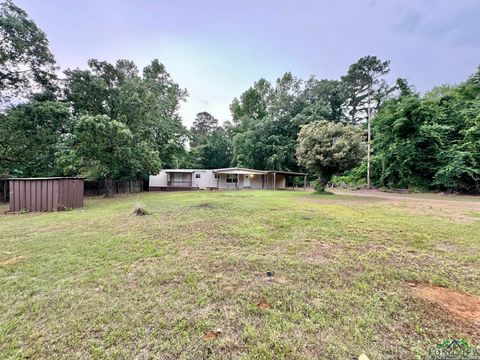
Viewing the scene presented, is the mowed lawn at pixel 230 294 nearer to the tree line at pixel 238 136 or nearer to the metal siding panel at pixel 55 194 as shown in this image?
the metal siding panel at pixel 55 194

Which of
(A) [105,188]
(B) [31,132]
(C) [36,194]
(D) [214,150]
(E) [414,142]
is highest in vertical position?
(D) [214,150]

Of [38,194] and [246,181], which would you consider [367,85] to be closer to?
[246,181]

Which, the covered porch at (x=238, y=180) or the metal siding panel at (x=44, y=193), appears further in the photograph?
the covered porch at (x=238, y=180)

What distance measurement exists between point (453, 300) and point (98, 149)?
17.3 metres

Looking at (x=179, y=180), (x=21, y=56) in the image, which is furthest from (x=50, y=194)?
(x=179, y=180)

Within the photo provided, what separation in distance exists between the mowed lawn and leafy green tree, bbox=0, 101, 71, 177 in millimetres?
11925

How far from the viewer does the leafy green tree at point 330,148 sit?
586 inches

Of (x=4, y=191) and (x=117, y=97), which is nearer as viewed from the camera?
(x=4, y=191)

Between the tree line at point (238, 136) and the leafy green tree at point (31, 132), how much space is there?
0.06 m

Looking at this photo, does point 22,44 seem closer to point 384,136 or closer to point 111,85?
point 111,85

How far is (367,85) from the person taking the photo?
29.0m

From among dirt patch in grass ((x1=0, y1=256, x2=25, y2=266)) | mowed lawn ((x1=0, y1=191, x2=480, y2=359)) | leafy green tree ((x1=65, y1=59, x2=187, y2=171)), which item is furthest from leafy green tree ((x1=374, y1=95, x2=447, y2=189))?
dirt patch in grass ((x1=0, y1=256, x2=25, y2=266))

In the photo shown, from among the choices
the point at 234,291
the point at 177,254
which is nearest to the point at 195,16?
the point at 177,254

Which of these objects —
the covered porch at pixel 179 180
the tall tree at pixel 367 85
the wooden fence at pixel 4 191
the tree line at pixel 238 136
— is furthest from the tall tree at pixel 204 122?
the wooden fence at pixel 4 191
